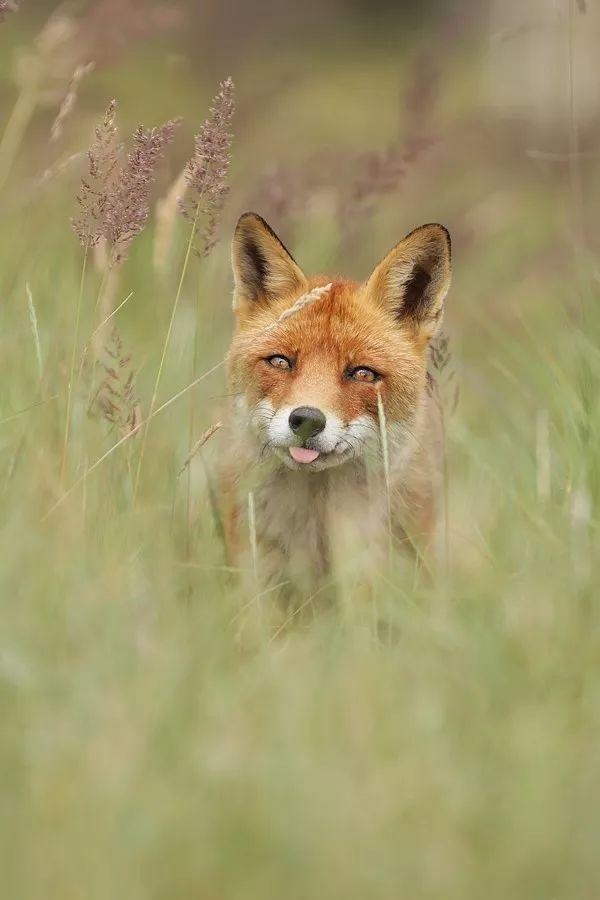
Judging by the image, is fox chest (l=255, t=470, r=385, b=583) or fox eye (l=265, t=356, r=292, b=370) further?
fox eye (l=265, t=356, r=292, b=370)

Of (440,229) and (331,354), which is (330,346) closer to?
(331,354)

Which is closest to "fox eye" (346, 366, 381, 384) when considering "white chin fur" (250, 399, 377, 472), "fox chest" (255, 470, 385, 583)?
"white chin fur" (250, 399, 377, 472)

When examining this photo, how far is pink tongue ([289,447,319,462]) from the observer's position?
154 inches

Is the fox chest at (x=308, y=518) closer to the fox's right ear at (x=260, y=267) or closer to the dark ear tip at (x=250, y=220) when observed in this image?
the fox's right ear at (x=260, y=267)

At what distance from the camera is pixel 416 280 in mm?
4492

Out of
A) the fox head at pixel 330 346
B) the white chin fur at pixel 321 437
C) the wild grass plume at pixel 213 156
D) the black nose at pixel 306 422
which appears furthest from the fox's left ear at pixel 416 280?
the wild grass plume at pixel 213 156

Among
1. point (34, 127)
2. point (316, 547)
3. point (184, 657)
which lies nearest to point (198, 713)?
point (184, 657)

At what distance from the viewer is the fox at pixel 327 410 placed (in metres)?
4.01

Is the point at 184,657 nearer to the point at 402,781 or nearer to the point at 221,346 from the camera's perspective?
the point at 402,781

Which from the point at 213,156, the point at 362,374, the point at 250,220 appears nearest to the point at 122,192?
the point at 213,156

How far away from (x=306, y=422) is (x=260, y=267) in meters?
0.97

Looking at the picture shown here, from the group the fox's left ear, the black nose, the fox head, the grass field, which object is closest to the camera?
the grass field

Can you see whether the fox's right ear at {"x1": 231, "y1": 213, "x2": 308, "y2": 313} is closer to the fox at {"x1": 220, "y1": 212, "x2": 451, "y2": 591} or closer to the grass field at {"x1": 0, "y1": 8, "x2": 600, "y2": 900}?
the fox at {"x1": 220, "y1": 212, "x2": 451, "y2": 591}

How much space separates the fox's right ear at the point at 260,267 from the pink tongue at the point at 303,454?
2.68ft
